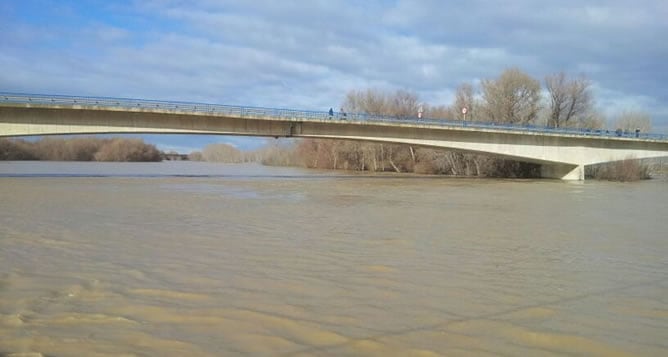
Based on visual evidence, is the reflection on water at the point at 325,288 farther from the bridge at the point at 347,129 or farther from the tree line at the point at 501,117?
the tree line at the point at 501,117

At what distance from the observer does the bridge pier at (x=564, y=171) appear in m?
47.6

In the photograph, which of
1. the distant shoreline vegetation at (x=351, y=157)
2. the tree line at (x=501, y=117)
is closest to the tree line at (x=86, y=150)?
the distant shoreline vegetation at (x=351, y=157)

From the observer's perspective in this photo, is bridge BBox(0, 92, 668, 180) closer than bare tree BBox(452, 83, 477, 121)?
Yes

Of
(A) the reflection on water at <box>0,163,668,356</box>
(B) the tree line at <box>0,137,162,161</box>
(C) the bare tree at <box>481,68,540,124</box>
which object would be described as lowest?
(A) the reflection on water at <box>0,163,668,356</box>

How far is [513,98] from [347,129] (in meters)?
28.5

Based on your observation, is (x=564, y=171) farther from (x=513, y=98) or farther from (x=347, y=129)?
(x=347, y=129)

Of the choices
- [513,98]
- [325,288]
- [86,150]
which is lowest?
[325,288]

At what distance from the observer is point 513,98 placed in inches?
2333

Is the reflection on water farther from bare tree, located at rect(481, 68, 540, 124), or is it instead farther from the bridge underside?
bare tree, located at rect(481, 68, 540, 124)

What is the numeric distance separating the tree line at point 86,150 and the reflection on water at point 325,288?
328 ft

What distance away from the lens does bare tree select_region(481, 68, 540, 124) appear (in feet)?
193

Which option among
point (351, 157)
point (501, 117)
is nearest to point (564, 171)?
point (501, 117)

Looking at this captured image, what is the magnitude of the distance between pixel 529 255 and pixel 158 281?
6614mm

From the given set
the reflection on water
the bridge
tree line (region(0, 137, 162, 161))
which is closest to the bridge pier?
the bridge
